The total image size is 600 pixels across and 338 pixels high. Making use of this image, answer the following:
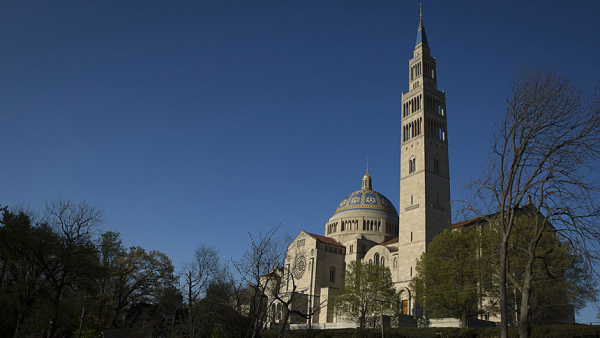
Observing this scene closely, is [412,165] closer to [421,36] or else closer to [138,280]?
[421,36]

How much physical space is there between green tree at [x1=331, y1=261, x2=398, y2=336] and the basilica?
2.03m

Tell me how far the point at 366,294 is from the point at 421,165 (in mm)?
18054

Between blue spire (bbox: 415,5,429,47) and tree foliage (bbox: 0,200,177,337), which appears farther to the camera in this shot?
blue spire (bbox: 415,5,429,47)

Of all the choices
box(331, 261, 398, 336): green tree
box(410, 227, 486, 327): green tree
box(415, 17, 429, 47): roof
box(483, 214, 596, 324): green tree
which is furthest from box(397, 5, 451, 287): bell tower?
box(483, 214, 596, 324): green tree

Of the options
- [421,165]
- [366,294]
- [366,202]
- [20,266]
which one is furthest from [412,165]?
[20,266]

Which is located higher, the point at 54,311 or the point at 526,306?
the point at 526,306

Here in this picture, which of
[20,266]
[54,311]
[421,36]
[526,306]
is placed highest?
[421,36]

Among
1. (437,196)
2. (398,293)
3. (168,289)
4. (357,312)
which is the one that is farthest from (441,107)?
(168,289)

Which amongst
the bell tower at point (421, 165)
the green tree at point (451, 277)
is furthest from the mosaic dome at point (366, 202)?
the green tree at point (451, 277)

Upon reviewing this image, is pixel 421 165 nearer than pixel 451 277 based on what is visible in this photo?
No

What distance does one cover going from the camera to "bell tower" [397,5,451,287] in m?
56.5

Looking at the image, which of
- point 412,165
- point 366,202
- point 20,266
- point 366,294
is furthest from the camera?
point 366,202

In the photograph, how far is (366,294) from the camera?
52.9 m

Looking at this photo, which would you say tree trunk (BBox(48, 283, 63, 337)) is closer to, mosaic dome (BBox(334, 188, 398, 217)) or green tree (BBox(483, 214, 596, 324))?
green tree (BBox(483, 214, 596, 324))
